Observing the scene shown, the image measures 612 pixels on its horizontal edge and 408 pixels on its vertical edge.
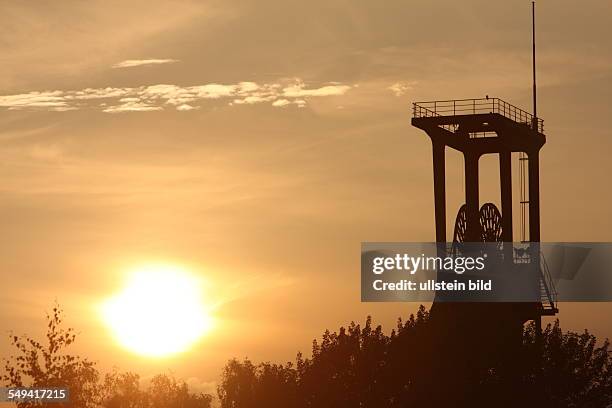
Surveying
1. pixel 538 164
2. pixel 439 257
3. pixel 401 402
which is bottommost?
pixel 401 402

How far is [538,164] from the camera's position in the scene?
10712 cm

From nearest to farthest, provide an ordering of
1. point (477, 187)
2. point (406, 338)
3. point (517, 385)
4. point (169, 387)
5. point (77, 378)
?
point (517, 385) → point (406, 338) → point (477, 187) → point (77, 378) → point (169, 387)

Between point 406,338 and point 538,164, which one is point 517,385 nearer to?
point 406,338

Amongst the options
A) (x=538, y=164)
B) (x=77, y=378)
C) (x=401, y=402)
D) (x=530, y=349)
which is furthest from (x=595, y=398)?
(x=77, y=378)

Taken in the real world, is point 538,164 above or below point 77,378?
above

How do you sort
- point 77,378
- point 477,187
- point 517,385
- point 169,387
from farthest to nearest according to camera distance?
point 169,387 < point 77,378 < point 477,187 < point 517,385

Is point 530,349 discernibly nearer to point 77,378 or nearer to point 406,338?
point 406,338

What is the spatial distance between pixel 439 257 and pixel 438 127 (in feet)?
30.2

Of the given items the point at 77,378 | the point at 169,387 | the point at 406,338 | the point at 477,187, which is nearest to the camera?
the point at 406,338

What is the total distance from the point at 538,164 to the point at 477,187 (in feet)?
17.7

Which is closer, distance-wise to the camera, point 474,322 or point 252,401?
point 474,322

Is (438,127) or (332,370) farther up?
(438,127)

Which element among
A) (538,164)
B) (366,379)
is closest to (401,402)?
(366,379)

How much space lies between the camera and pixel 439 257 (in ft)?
331
